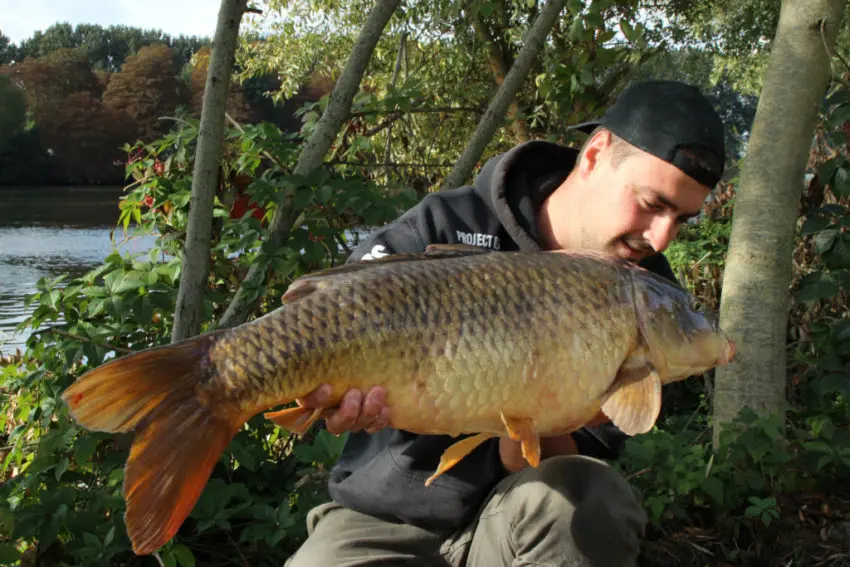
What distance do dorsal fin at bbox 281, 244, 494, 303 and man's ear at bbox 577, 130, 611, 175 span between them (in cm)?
40

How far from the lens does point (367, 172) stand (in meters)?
3.06

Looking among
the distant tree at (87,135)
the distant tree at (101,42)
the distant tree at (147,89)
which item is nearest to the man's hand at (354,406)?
the distant tree at (147,89)

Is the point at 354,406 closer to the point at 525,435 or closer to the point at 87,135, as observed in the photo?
the point at 525,435

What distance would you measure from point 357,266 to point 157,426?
358 mm

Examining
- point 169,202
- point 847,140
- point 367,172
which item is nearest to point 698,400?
point 847,140

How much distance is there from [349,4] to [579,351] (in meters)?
Answer: 7.48

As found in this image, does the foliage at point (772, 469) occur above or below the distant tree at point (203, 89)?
below

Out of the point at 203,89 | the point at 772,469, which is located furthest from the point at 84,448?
the point at 203,89

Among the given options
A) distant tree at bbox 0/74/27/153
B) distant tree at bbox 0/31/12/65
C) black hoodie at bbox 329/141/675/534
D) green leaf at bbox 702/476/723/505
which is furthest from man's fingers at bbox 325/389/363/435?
distant tree at bbox 0/31/12/65

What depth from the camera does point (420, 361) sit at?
1.18 meters

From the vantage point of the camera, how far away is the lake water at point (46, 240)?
6555mm

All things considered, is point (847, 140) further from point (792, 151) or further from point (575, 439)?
point (575, 439)

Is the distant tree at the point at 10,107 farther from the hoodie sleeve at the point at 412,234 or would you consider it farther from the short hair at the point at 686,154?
the short hair at the point at 686,154

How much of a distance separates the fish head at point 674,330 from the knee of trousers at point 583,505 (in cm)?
27
